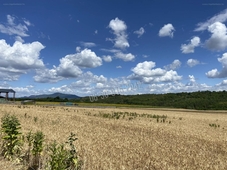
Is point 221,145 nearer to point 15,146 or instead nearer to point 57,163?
point 57,163

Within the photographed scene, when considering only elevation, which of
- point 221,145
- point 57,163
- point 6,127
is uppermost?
point 6,127

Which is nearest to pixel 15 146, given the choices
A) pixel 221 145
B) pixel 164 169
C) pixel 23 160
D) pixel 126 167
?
pixel 23 160

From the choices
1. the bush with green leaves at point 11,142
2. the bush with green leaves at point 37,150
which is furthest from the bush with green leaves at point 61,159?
the bush with green leaves at point 11,142

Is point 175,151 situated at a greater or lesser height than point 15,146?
lesser

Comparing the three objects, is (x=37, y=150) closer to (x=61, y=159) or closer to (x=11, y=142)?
(x=11, y=142)

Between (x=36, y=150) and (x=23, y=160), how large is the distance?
0.77 m

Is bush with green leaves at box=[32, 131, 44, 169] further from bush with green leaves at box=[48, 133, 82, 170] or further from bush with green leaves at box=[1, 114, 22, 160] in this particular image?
bush with green leaves at box=[48, 133, 82, 170]

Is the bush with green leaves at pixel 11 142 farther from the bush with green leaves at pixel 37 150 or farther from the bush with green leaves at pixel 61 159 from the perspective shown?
the bush with green leaves at pixel 61 159

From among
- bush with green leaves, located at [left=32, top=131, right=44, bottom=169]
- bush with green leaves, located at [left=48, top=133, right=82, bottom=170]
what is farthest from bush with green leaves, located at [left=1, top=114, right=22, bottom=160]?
bush with green leaves, located at [left=48, top=133, right=82, bottom=170]

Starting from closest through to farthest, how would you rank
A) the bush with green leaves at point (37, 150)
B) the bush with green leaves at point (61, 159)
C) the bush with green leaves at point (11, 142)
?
the bush with green leaves at point (61, 159) → the bush with green leaves at point (37, 150) → the bush with green leaves at point (11, 142)

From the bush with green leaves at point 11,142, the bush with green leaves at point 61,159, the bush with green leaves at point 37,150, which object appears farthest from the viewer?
the bush with green leaves at point 11,142

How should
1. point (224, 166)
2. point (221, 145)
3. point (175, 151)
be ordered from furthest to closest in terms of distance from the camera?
point (221, 145)
point (175, 151)
point (224, 166)

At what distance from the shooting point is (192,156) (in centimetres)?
1013

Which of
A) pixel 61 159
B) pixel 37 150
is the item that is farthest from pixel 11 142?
pixel 61 159
